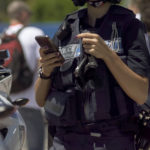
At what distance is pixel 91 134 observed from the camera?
2975 mm

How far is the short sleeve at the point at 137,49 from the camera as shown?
289 centimetres

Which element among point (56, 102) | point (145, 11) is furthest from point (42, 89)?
point (145, 11)

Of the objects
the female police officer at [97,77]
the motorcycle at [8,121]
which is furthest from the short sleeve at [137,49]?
the motorcycle at [8,121]

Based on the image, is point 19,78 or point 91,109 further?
point 19,78

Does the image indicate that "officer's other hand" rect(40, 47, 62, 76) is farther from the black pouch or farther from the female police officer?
the black pouch

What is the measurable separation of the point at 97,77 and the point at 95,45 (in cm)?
22

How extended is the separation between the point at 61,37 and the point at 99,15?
9.9 inches

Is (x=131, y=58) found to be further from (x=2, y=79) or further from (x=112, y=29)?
(x=2, y=79)

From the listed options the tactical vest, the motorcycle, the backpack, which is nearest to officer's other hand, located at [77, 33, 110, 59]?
the tactical vest

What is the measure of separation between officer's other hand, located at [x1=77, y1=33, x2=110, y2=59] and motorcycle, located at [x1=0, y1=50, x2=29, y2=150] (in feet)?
1.60

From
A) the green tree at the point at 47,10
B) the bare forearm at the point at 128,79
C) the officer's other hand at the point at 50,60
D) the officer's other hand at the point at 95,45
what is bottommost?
the green tree at the point at 47,10

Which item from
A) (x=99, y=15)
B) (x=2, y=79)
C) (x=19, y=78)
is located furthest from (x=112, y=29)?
(x=19, y=78)

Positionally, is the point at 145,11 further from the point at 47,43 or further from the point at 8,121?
the point at 8,121

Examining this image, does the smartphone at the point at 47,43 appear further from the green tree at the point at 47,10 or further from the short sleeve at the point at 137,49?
the green tree at the point at 47,10
